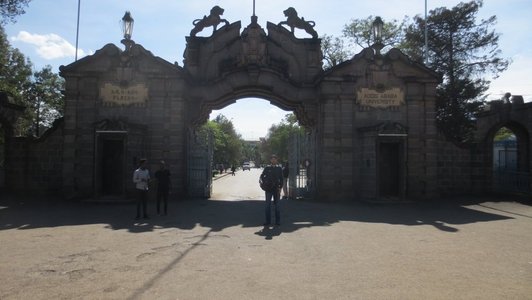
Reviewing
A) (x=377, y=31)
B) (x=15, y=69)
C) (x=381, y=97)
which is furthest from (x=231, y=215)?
(x=15, y=69)

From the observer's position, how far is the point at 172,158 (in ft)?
54.2

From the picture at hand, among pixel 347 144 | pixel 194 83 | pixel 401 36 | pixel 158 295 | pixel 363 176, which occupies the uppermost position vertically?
pixel 401 36

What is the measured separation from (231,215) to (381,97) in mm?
8289

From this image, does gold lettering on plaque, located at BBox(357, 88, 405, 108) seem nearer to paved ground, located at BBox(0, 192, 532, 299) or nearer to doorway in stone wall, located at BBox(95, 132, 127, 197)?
paved ground, located at BBox(0, 192, 532, 299)

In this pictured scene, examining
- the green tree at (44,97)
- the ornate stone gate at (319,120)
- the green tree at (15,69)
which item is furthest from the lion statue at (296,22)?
the green tree at (44,97)

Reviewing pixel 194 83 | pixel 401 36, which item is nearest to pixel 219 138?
pixel 401 36

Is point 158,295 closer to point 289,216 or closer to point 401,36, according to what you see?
point 289,216

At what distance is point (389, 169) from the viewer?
16812 millimetres

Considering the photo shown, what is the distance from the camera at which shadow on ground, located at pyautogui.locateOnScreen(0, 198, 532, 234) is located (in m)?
10.8

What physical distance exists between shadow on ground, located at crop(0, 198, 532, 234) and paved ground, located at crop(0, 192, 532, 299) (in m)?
0.06

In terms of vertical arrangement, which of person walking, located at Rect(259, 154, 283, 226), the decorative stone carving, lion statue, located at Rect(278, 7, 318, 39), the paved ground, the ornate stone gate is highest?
lion statue, located at Rect(278, 7, 318, 39)

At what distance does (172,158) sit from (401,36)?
922 inches

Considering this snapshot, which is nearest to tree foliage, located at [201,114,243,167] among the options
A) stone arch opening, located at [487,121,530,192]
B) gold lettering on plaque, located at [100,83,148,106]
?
gold lettering on plaque, located at [100,83,148,106]

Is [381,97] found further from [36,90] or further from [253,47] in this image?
[36,90]
